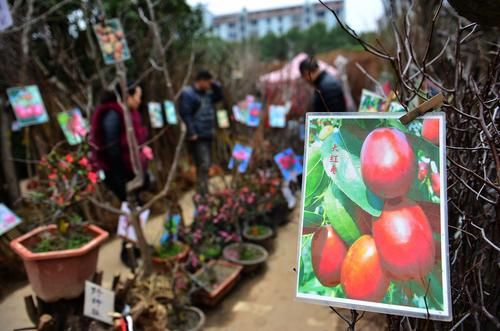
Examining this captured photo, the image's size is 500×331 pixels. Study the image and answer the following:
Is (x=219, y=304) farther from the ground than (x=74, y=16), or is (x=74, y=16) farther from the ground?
(x=74, y=16)

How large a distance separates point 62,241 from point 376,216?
1644mm

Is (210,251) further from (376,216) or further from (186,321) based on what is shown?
(376,216)

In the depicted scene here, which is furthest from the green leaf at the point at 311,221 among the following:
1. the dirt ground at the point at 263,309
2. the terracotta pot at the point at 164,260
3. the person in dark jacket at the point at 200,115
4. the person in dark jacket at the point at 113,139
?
the person in dark jacket at the point at 200,115

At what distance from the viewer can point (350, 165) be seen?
2.98 feet

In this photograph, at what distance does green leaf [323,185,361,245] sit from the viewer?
876mm

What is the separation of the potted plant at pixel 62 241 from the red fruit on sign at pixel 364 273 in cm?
143

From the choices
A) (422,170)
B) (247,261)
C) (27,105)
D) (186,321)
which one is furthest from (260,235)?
(422,170)

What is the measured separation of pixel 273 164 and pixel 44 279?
2.65 m

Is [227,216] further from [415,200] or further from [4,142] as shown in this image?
[415,200]

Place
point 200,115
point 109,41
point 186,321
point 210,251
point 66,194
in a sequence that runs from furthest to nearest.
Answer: point 200,115 → point 210,251 → point 109,41 → point 186,321 → point 66,194

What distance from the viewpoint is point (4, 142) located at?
327 cm

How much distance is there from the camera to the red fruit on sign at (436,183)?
2.68 feet

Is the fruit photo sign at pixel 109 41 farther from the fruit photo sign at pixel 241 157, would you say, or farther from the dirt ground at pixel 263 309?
the dirt ground at pixel 263 309

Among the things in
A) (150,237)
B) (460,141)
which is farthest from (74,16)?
(460,141)
